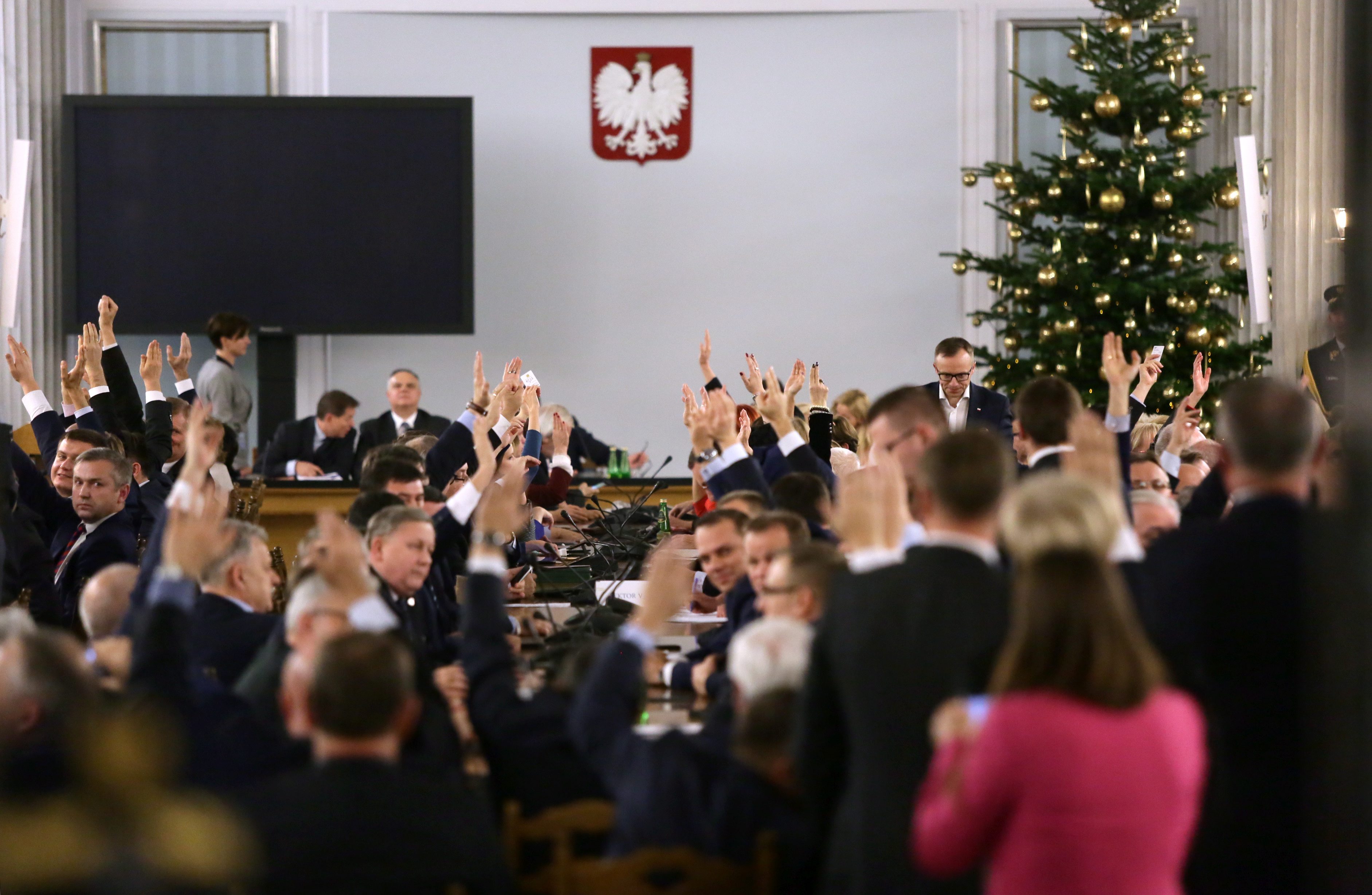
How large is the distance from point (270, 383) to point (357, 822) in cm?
909

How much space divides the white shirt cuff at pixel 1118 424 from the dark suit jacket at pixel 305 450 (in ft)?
20.9

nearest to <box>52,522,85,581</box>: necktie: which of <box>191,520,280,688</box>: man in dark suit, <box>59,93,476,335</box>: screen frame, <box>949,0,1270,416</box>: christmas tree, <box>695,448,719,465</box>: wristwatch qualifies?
<box>191,520,280,688</box>: man in dark suit

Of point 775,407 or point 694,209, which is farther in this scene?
point 694,209

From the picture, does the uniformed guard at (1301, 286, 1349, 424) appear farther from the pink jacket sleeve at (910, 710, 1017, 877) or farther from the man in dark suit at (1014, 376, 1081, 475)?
the pink jacket sleeve at (910, 710, 1017, 877)

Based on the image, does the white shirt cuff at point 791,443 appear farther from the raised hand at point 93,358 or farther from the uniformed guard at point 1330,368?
the raised hand at point 93,358

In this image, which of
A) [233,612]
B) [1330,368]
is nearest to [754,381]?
→ [233,612]

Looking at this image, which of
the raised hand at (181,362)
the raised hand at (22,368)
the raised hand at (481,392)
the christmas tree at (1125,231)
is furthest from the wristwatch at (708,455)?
the christmas tree at (1125,231)

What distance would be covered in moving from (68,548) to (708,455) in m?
2.47

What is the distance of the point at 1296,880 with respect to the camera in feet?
8.45

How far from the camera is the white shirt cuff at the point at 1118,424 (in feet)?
14.3

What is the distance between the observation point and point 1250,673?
100 inches

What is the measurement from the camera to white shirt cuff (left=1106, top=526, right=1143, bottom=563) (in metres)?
2.78

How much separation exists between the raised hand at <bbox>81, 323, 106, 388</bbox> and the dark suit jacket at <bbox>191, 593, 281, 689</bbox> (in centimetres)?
308

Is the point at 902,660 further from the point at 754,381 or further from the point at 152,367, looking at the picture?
the point at 152,367
